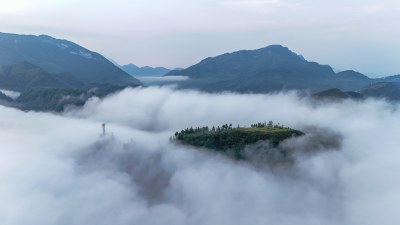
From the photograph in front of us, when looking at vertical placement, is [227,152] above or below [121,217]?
above

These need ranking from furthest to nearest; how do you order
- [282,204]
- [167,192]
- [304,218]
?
[167,192], [282,204], [304,218]

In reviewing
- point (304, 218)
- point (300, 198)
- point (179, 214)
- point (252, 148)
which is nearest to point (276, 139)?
point (252, 148)

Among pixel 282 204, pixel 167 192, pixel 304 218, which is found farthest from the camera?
pixel 167 192

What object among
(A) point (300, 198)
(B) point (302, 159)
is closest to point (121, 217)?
(A) point (300, 198)

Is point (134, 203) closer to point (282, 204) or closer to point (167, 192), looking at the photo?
point (167, 192)

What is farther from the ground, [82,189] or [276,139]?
[276,139]

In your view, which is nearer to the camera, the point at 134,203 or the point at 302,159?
the point at 134,203

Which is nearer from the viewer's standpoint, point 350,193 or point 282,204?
point 282,204

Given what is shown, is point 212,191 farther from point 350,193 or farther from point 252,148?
point 350,193
